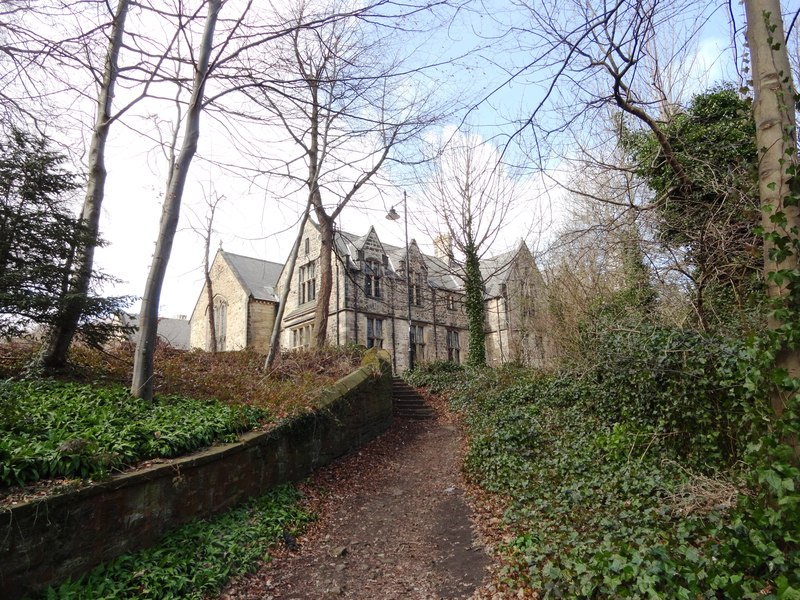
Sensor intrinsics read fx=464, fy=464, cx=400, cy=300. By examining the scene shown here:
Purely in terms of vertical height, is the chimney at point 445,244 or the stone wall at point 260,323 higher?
the chimney at point 445,244

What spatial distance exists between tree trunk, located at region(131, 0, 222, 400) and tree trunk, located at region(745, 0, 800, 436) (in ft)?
21.9

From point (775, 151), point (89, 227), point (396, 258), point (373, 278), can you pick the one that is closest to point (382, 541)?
point (775, 151)

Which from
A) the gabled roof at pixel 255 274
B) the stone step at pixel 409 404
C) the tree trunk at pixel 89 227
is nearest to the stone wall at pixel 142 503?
the tree trunk at pixel 89 227

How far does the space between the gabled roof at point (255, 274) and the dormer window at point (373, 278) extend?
6.02 meters

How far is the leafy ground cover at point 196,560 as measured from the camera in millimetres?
4246

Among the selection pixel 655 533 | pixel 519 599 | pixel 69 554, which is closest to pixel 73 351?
pixel 69 554

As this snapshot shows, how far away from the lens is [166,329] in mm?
45281

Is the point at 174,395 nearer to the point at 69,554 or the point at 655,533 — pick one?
the point at 69,554

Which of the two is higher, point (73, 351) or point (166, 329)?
point (166, 329)

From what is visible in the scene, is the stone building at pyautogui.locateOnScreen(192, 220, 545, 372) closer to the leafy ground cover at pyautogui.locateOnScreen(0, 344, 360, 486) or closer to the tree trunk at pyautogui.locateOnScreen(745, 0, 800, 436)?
the leafy ground cover at pyautogui.locateOnScreen(0, 344, 360, 486)

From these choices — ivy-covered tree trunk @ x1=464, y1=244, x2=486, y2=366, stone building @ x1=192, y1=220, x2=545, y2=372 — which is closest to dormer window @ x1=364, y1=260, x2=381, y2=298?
stone building @ x1=192, y1=220, x2=545, y2=372

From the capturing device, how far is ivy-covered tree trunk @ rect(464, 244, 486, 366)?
18.0 metres

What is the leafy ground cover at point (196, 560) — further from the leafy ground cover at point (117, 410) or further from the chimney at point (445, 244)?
the chimney at point (445, 244)

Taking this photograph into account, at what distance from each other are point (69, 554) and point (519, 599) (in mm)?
4142
